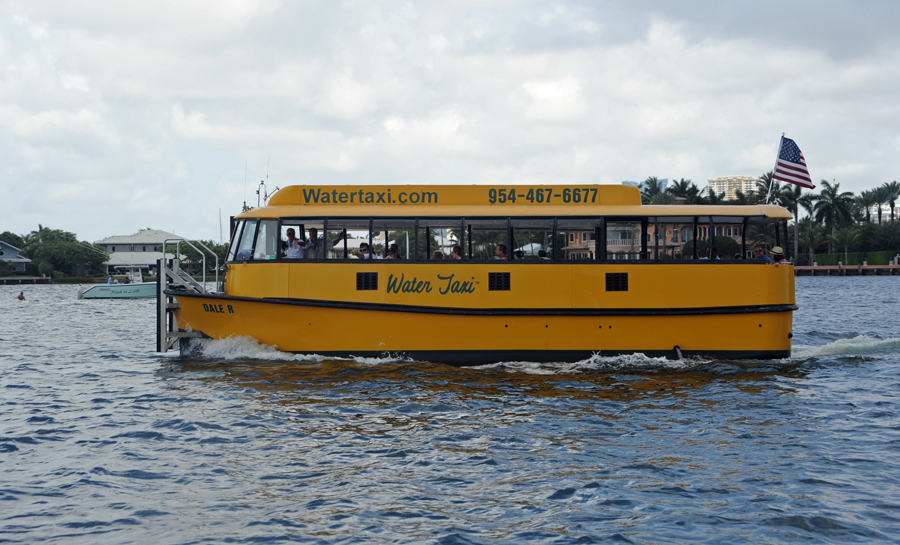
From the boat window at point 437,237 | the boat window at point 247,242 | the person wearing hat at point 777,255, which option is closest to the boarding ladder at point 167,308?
the boat window at point 247,242

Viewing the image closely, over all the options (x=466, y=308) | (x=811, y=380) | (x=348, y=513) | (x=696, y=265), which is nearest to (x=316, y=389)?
(x=466, y=308)

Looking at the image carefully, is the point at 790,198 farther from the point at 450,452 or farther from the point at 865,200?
the point at 450,452

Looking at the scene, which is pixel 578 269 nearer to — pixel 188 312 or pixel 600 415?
pixel 600 415

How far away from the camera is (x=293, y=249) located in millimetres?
12766

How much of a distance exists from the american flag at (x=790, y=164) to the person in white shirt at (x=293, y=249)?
9.47 m

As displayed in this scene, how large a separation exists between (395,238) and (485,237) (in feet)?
5.60

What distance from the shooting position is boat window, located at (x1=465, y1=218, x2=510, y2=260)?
41.4 feet

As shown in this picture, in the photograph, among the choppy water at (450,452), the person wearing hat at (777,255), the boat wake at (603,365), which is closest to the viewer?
the choppy water at (450,452)

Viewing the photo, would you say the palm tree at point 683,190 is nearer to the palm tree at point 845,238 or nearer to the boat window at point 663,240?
the palm tree at point 845,238

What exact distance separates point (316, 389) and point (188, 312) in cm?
378

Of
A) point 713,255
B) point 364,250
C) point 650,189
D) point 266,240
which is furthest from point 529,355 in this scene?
point 650,189

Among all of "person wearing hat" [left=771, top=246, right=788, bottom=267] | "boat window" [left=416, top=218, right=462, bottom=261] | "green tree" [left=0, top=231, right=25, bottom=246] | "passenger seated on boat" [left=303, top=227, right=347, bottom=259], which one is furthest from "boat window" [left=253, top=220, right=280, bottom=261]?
"green tree" [left=0, top=231, right=25, bottom=246]

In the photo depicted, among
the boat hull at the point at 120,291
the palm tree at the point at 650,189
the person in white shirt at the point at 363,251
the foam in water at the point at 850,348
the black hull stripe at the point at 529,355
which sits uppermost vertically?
the palm tree at the point at 650,189

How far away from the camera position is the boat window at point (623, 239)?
12.6 m
